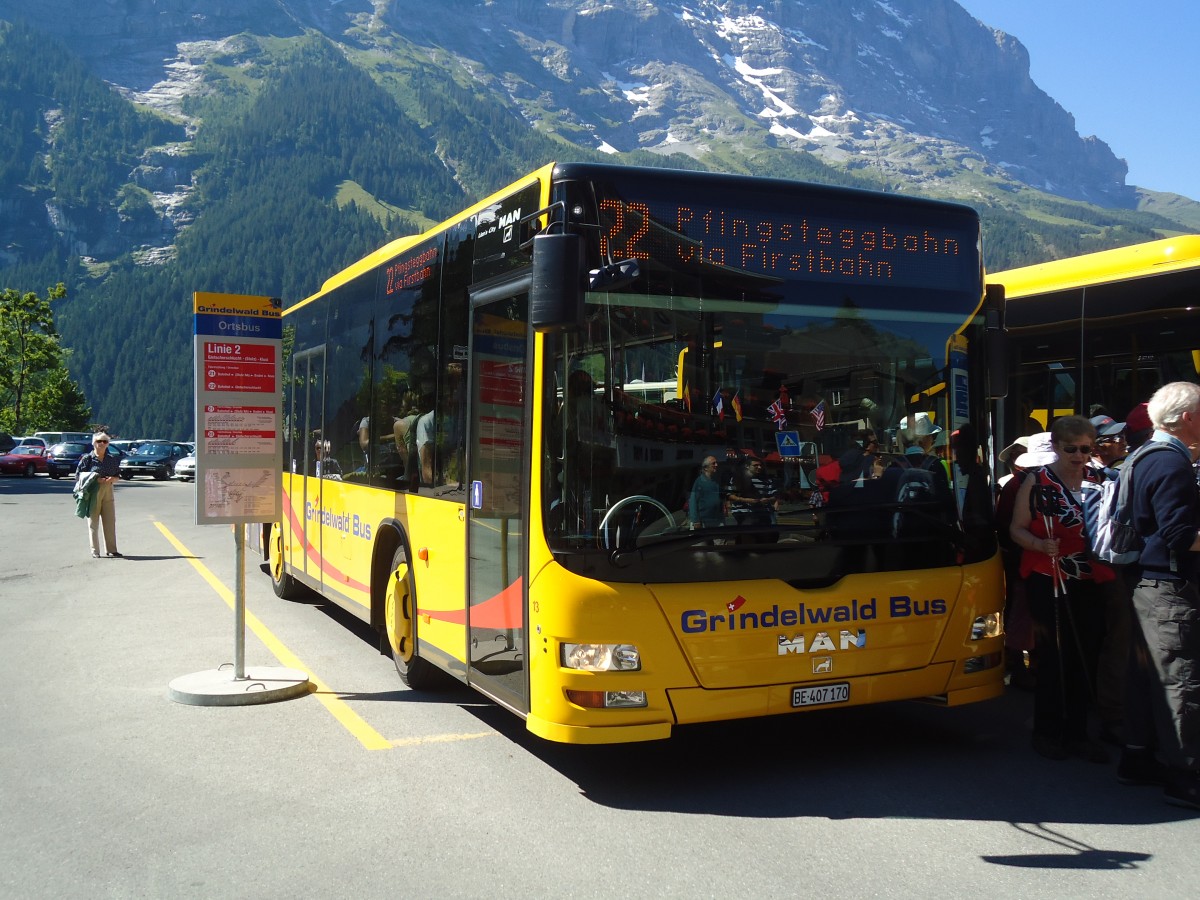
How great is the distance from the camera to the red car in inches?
1891

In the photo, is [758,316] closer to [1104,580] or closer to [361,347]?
[1104,580]

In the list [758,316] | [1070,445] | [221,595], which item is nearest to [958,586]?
[1070,445]

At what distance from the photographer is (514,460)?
5.95 m

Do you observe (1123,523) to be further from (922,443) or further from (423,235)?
(423,235)

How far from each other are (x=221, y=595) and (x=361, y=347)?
17.0 feet

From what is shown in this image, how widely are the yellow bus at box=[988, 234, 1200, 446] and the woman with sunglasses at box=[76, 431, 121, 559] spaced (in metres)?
12.8

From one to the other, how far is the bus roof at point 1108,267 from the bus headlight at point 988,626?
3.53 m

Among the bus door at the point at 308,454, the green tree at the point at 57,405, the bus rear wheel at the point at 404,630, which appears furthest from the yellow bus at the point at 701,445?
the green tree at the point at 57,405

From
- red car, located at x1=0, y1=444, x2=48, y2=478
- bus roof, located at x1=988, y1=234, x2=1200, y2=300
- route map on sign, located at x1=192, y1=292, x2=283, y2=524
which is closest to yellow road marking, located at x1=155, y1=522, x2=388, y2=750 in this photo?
route map on sign, located at x1=192, y1=292, x2=283, y2=524

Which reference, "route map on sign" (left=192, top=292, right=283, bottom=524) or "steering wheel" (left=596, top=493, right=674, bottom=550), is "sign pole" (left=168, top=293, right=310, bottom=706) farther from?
"steering wheel" (left=596, top=493, right=674, bottom=550)

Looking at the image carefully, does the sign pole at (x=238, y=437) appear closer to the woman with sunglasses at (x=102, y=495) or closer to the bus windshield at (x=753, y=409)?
the bus windshield at (x=753, y=409)

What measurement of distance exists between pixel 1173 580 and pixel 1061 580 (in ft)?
3.19

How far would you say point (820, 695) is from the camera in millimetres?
5750

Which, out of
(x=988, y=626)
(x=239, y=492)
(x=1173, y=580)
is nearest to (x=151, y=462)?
(x=239, y=492)
